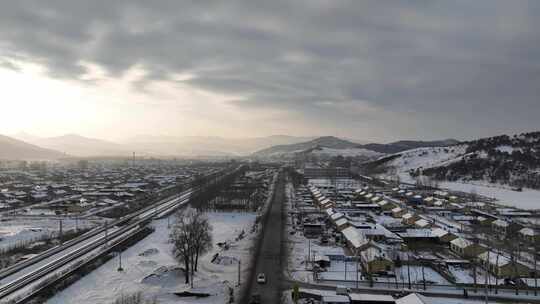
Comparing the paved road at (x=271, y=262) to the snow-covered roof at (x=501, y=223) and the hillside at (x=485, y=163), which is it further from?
the hillside at (x=485, y=163)

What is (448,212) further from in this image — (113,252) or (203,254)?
(113,252)

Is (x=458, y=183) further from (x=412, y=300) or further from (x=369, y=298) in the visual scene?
(x=412, y=300)

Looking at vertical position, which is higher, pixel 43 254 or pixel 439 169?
pixel 439 169

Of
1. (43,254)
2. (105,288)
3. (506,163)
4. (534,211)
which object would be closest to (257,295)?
(105,288)

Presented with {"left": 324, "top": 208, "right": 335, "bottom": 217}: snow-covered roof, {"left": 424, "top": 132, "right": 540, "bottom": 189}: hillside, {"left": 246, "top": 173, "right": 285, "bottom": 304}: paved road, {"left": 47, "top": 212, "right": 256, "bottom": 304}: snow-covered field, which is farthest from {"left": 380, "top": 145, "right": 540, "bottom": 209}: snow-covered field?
{"left": 47, "top": 212, "right": 256, "bottom": 304}: snow-covered field

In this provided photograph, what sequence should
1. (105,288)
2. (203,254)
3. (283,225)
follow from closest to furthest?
(105,288), (203,254), (283,225)

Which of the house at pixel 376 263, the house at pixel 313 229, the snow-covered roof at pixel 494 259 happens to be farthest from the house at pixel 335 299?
the house at pixel 313 229

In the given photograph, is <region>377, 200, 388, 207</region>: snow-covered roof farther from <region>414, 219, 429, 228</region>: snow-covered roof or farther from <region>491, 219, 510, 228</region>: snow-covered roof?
<region>491, 219, 510, 228</region>: snow-covered roof

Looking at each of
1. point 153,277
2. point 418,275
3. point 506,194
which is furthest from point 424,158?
point 153,277
